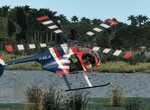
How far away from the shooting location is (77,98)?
2677cm

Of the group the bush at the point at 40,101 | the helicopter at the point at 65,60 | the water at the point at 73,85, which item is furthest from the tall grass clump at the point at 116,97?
the helicopter at the point at 65,60

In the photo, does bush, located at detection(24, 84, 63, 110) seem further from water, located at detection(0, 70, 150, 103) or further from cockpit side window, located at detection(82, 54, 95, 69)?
water, located at detection(0, 70, 150, 103)

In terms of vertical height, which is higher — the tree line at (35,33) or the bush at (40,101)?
the bush at (40,101)

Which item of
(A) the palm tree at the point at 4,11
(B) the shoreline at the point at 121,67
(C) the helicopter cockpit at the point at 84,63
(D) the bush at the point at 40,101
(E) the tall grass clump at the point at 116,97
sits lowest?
(B) the shoreline at the point at 121,67

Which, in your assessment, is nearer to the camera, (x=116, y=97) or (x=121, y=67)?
(x=116, y=97)

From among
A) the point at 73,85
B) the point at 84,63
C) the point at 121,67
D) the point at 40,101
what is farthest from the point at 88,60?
the point at 121,67

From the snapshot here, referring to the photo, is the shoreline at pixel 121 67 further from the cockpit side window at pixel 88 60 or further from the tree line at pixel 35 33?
the cockpit side window at pixel 88 60

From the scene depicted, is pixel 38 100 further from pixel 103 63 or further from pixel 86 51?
pixel 103 63

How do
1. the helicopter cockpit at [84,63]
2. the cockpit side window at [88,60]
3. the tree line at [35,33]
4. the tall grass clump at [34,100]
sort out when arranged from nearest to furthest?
1. the helicopter cockpit at [84,63]
2. the cockpit side window at [88,60]
3. the tall grass clump at [34,100]
4. the tree line at [35,33]

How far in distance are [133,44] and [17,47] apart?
118m

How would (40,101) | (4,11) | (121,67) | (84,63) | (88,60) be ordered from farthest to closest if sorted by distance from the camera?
(4,11) < (121,67) < (40,101) < (88,60) < (84,63)

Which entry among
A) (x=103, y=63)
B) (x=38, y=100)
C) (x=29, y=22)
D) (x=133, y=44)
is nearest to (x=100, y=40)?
(x=133, y=44)

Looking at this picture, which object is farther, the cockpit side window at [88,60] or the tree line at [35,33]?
the tree line at [35,33]

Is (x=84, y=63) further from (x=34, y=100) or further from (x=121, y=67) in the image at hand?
(x=121, y=67)
